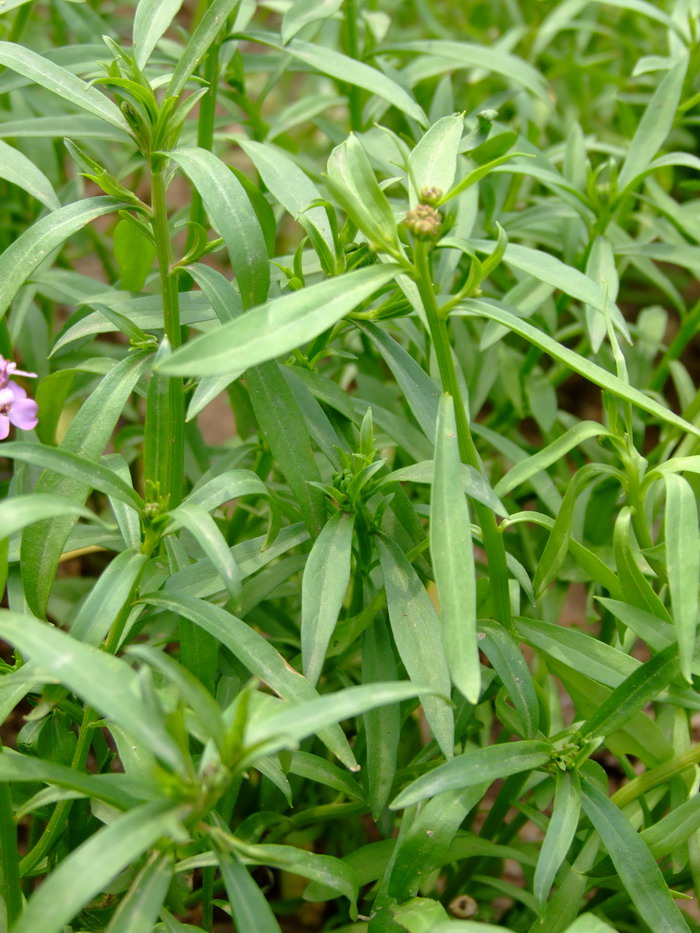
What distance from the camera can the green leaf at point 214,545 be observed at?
29.5 inches

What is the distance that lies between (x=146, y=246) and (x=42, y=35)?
2.40ft

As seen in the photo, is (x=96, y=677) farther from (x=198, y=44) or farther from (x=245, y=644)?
(x=198, y=44)

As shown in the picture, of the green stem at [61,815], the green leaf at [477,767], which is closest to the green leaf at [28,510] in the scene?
the green stem at [61,815]

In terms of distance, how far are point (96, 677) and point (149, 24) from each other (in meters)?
0.67

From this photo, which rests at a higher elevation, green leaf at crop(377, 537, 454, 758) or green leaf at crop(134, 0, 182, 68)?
green leaf at crop(134, 0, 182, 68)

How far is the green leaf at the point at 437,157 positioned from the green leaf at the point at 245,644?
0.41m

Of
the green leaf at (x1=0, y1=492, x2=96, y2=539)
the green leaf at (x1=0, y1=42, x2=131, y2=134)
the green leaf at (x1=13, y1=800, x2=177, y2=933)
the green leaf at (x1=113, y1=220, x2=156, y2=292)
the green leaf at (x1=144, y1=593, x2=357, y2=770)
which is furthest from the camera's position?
the green leaf at (x1=113, y1=220, x2=156, y2=292)

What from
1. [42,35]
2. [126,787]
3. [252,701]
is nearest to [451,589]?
[252,701]

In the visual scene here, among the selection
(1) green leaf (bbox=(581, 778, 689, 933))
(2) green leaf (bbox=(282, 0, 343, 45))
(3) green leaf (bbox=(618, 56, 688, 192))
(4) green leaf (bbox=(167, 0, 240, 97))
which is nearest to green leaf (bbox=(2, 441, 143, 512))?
(4) green leaf (bbox=(167, 0, 240, 97))

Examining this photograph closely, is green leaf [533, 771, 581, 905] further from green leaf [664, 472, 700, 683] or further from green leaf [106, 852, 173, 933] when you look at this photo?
green leaf [106, 852, 173, 933]

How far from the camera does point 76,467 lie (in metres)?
0.79

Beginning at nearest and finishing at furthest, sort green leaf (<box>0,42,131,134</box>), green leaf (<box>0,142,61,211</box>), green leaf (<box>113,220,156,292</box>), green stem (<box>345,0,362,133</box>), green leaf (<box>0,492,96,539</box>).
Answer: green leaf (<box>0,492,96,539</box>) → green leaf (<box>0,42,131,134</box>) → green leaf (<box>0,142,61,211</box>) → green leaf (<box>113,220,156,292</box>) → green stem (<box>345,0,362,133</box>)

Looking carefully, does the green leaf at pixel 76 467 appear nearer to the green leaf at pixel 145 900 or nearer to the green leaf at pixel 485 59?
the green leaf at pixel 145 900

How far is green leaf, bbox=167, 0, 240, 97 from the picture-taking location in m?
0.91
